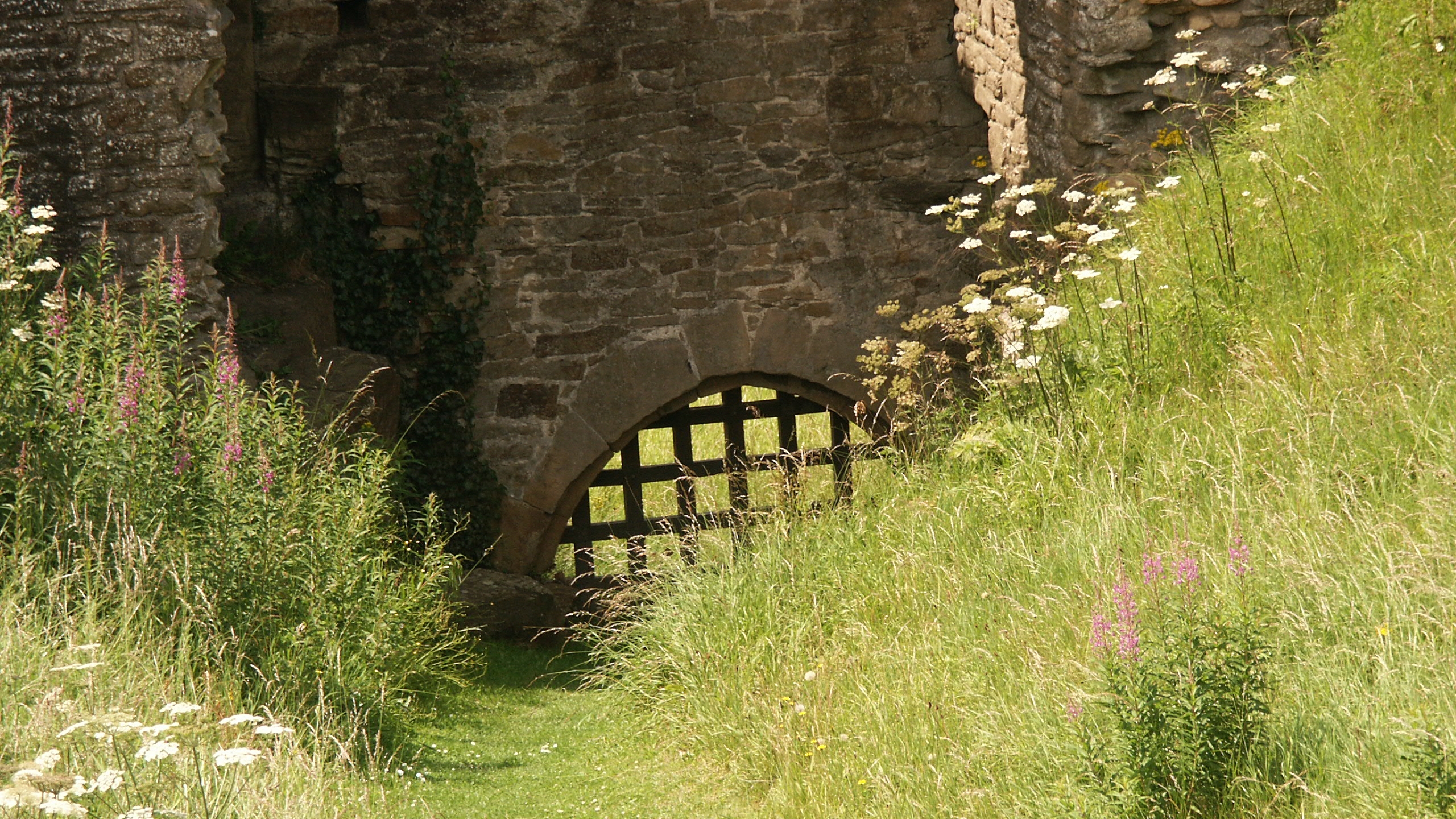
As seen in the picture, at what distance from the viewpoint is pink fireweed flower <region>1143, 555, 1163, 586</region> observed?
2.83m

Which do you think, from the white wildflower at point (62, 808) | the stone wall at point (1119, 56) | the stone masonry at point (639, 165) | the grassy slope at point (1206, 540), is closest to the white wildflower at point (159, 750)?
the white wildflower at point (62, 808)

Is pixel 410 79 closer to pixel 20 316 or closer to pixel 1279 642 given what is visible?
pixel 20 316

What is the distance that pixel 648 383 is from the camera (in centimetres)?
734

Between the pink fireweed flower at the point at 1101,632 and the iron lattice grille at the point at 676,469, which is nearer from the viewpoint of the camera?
the pink fireweed flower at the point at 1101,632

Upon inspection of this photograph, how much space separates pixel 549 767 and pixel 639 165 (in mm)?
3753

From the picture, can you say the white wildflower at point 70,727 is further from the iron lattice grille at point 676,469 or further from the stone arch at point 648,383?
the iron lattice grille at point 676,469

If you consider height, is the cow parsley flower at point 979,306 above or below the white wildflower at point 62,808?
above

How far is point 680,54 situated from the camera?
23.6ft

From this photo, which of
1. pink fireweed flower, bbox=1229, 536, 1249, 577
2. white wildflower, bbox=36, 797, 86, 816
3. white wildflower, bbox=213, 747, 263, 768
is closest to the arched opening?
pink fireweed flower, bbox=1229, 536, 1249, 577

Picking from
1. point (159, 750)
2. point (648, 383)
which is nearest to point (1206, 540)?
point (159, 750)

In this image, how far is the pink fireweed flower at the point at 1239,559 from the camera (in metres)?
2.67

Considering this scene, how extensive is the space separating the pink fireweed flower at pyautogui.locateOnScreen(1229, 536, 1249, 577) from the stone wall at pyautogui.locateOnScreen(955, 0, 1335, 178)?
2608 mm

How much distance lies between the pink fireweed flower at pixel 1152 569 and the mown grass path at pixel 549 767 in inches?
55.7

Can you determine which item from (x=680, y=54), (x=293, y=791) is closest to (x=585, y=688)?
(x=293, y=791)
